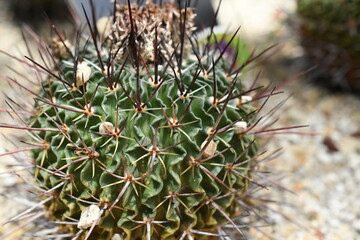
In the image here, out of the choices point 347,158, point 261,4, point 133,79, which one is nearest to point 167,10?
point 133,79

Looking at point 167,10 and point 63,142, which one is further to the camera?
point 167,10

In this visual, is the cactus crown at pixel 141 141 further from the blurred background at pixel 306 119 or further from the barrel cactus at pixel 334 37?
the barrel cactus at pixel 334 37

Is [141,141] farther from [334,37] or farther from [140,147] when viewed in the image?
[334,37]

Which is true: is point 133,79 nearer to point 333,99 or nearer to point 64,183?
point 64,183

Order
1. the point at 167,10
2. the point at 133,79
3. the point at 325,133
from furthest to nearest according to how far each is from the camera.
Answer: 1. the point at 325,133
2. the point at 167,10
3. the point at 133,79

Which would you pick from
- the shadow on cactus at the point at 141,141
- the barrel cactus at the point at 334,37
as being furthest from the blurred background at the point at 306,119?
the shadow on cactus at the point at 141,141

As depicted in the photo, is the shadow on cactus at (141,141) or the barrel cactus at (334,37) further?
the barrel cactus at (334,37)
